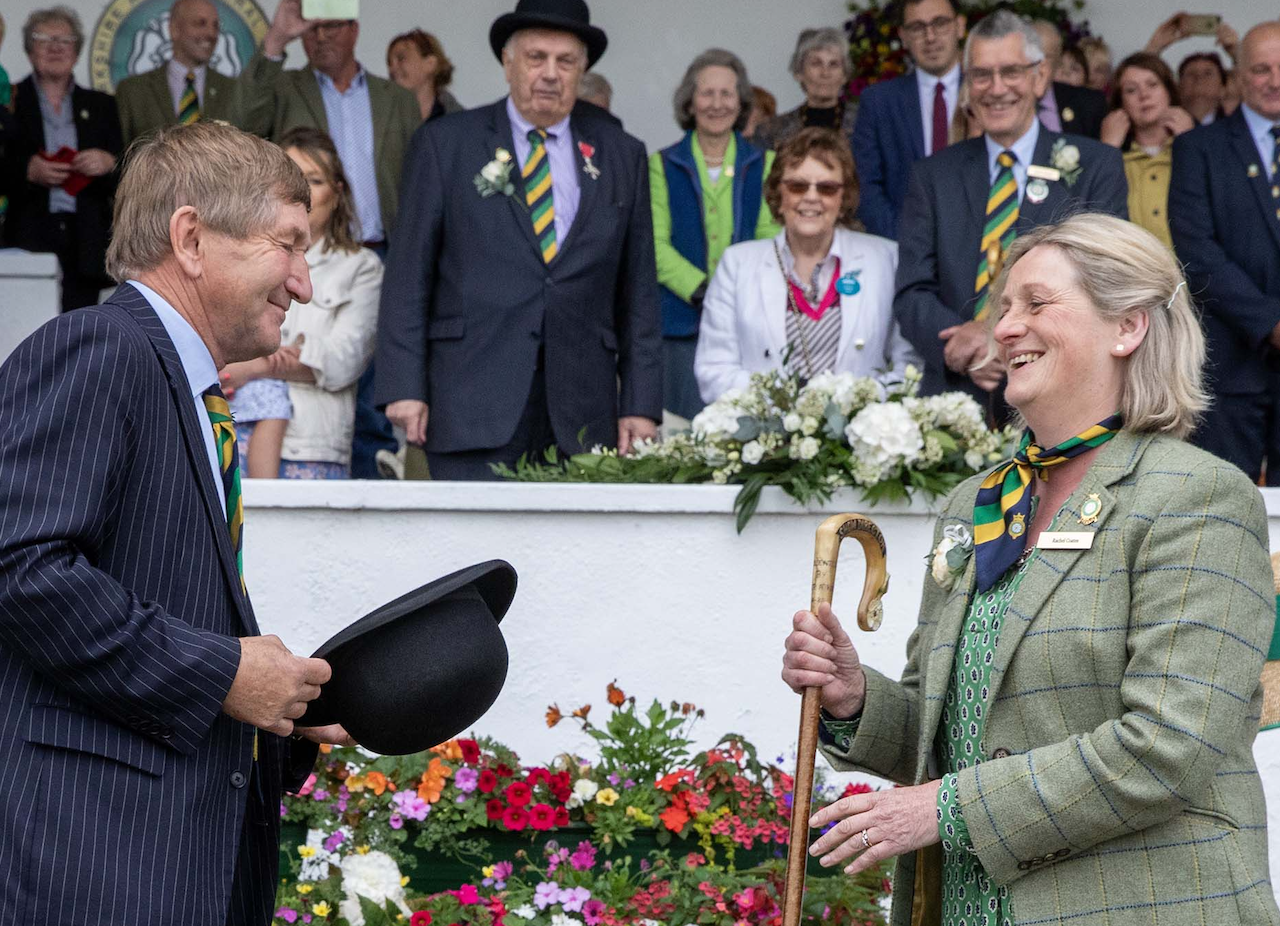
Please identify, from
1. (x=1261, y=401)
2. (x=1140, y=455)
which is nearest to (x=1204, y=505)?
(x=1140, y=455)

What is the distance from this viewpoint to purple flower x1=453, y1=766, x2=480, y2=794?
12.0ft

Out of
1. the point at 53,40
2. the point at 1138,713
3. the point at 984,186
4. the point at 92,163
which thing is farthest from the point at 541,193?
the point at 1138,713

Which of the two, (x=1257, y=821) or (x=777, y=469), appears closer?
(x=1257, y=821)

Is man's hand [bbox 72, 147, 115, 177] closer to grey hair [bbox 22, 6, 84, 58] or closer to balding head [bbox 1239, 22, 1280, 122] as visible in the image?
grey hair [bbox 22, 6, 84, 58]

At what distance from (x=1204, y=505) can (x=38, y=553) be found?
5.09ft

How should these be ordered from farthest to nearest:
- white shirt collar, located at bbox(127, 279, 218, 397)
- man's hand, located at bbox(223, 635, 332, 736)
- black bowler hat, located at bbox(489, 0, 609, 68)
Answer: black bowler hat, located at bbox(489, 0, 609, 68), white shirt collar, located at bbox(127, 279, 218, 397), man's hand, located at bbox(223, 635, 332, 736)

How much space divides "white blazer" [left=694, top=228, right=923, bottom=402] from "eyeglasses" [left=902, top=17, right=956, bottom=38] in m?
1.39

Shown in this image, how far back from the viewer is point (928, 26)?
662 centimetres

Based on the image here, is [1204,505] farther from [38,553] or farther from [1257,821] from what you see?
[38,553]

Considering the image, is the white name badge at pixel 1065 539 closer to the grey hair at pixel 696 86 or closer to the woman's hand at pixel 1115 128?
the grey hair at pixel 696 86

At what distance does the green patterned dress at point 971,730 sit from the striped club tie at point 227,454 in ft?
3.57

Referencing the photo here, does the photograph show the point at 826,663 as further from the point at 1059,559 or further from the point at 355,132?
the point at 355,132

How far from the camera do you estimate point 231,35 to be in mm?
8797

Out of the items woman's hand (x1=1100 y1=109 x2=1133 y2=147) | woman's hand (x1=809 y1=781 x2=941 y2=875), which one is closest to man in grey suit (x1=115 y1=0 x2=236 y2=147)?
woman's hand (x1=1100 y1=109 x2=1133 y2=147)
